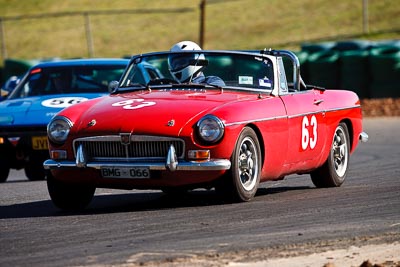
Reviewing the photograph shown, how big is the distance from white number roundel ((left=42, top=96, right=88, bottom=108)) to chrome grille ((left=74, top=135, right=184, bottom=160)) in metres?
3.93

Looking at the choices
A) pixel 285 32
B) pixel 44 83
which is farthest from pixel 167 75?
pixel 285 32

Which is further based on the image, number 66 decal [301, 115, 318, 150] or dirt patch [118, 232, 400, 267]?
number 66 decal [301, 115, 318, 150]

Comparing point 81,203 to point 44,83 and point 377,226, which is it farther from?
point 44,83

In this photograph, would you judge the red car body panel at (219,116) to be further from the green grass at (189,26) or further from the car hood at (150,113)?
the green grass at (189,26)

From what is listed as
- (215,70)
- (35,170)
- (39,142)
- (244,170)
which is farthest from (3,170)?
(244,170)

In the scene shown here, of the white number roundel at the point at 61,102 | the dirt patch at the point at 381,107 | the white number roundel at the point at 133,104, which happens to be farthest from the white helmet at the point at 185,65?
the dirt patch at the point at 381,107

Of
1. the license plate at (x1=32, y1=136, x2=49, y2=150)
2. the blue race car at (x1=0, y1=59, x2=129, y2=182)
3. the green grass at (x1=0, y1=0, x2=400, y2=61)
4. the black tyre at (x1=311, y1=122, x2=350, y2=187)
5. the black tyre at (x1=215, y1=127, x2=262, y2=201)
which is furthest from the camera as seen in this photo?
the green grass at (x1=0, y1=0, x2=400, y2=61)

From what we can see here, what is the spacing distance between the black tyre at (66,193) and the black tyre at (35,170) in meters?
3.47

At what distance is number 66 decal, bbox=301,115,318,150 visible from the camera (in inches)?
365

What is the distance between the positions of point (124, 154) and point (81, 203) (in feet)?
2.66

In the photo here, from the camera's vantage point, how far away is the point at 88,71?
13.1 meters

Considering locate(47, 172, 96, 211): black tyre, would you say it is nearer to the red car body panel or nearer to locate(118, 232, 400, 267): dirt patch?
the red car body panel

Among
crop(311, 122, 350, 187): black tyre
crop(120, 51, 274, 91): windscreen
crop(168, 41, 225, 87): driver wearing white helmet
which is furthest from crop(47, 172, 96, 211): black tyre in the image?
crop(311, 122, 350, 187): black tyre

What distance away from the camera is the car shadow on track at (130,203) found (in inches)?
332
